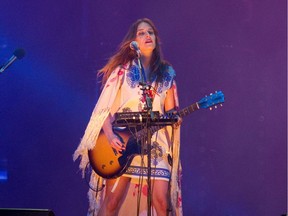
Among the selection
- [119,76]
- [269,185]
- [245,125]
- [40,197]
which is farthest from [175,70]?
[40,197]

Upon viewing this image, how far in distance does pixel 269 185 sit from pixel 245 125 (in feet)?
2.23

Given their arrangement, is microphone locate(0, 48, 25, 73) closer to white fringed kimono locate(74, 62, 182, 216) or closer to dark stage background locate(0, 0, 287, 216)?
dark stage background locate(0, 0, 287, 216)

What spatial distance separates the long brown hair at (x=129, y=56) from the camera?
516 centimetres

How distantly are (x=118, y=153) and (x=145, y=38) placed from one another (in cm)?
131

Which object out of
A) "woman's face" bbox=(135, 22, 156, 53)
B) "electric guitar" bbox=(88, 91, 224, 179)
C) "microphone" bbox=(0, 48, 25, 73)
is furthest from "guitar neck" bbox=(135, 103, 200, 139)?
"microphone" bbox=(0, 48, 25, 73)

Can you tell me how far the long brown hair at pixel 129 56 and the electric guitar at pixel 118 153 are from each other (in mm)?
719

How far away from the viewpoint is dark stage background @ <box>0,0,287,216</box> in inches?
202

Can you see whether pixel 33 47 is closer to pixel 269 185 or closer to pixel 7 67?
pixel 7 67

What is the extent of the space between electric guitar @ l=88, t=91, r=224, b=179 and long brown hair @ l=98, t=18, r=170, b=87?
719 mm

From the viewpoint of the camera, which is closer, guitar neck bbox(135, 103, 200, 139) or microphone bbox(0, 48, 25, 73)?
guitar neck bbox(135, 103, 200, 139)

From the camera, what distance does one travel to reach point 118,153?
470 cm

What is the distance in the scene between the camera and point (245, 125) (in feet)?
17.1

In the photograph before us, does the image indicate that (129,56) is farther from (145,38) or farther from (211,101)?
(211,101)

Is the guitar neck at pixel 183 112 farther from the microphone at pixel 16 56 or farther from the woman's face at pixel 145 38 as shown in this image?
the microphone at pixel 16 56
